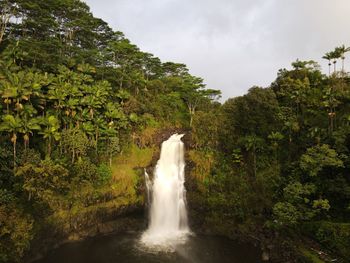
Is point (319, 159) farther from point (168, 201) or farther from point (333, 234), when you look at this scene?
point (168, 201)

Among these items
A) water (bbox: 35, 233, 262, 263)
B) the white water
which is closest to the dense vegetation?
the white water

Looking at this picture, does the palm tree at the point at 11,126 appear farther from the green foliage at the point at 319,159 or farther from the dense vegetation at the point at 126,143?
the green foliage at the point at 319,159

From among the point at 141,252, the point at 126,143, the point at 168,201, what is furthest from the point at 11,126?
the point at 168,201

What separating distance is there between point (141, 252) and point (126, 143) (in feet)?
44.0

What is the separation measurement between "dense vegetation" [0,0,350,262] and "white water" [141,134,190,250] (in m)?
1.61

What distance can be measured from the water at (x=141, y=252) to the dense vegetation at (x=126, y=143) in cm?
219

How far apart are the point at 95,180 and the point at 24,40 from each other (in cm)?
1716

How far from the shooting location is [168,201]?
104 ft

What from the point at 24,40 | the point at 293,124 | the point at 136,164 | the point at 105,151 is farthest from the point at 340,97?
the point at 24,40

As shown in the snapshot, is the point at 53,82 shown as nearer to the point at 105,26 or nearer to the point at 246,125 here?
the point at 105,26

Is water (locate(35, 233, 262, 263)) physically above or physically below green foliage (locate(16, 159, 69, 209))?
below

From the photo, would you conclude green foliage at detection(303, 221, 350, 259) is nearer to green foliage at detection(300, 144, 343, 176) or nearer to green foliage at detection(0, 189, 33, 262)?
green foliage at detection(300, 144, 343, 176)

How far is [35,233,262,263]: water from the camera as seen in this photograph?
75.0 ft

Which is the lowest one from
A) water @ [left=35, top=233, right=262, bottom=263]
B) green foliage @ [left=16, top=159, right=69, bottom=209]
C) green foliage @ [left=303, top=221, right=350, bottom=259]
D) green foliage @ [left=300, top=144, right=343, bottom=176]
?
water @ [left=35, top=233, right=262, bottom=263]
